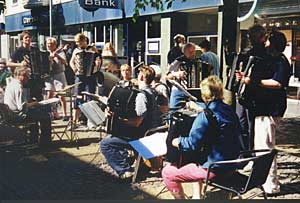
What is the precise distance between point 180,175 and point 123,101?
746mm

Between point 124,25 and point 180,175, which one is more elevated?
point 124,25

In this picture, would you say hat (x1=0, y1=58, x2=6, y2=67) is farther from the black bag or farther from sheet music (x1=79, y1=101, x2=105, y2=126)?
the black bag

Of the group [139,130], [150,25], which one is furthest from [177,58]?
[139,130]

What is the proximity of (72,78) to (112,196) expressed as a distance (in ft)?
3.35

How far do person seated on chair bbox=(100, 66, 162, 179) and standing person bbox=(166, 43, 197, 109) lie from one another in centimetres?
17

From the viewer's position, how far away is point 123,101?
3102mm

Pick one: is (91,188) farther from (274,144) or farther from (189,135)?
(274,144)

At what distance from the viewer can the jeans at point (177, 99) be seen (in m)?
3.06

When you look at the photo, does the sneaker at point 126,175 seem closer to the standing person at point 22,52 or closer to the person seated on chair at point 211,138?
the person seated on chair at point 211,138

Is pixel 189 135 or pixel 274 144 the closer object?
pixel 189 135

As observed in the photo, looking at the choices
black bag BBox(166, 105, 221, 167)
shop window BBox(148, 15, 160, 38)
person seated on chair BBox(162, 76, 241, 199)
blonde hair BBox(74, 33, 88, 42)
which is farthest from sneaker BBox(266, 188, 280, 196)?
blonde hair BBox(74, 33, 88, 42)

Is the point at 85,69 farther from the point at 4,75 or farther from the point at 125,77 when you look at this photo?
the point at 4,75

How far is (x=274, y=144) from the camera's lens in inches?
125

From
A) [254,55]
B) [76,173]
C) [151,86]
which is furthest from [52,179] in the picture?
[254,55]
